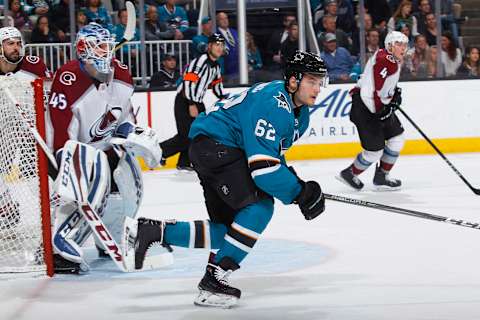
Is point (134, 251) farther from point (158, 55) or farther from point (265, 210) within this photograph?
point (158, 55)

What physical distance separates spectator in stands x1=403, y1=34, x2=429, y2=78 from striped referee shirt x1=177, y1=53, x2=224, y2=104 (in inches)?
70.0

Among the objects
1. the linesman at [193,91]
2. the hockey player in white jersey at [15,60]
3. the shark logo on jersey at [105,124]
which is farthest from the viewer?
the linesman at [193,91]

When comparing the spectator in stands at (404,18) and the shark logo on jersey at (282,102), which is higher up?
the shark logo on jersey at (282,102)

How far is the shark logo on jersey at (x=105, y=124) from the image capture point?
13.5ft

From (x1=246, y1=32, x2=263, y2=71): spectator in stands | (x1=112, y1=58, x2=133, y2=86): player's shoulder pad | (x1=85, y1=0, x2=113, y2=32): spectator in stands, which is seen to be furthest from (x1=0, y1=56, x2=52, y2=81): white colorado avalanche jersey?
(x1=246, y1=32, x2=263, y2=71): spectator in stands

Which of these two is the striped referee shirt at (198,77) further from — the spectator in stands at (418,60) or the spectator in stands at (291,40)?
the spectator in stands at (418,60)

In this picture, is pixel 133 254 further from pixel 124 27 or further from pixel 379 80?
pixel 124 27

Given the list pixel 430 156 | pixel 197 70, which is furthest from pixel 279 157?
pixel 430 156

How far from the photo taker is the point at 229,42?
28.1 feet

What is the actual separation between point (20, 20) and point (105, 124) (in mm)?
4387

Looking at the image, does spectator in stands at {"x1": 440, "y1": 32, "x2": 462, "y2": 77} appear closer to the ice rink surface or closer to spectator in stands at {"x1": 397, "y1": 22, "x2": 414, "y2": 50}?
spectator in stands at {"x1": 397, "y1": 22, "x2": 414, "y2": 50}

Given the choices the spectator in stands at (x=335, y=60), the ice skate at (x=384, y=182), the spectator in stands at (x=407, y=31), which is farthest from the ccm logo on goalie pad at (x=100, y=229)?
the spectator in stands at (x=407, y=31)

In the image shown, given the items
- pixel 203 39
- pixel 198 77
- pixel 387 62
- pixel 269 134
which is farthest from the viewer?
pixel 203 39

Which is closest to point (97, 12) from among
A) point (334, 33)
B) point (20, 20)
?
point (20, 20)
